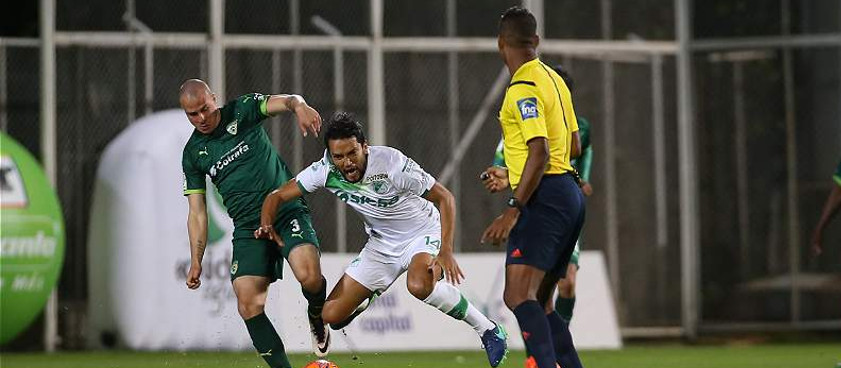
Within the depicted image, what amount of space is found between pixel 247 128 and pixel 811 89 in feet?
35.3

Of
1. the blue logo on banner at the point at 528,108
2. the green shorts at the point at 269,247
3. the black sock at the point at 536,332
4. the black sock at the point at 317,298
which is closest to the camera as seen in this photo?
the blue logo on banner at the point at 528,108

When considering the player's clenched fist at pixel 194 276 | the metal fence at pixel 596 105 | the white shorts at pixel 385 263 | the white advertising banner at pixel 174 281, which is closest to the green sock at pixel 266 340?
the player's clenched fist at pixel 194 276

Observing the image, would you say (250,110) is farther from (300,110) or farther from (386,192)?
(386,192)

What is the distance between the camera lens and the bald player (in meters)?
10.1

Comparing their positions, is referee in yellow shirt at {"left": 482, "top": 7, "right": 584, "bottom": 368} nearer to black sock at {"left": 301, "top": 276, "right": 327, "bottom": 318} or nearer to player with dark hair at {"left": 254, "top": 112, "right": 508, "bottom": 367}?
player with dark hair at {"left": 254, "top": 112, "right": 508, "bottom": 367}

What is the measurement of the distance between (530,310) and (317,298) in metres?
2.87

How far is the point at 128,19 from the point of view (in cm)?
1755

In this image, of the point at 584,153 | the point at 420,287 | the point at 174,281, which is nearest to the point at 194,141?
the point at 420,287

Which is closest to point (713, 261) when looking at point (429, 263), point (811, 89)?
point (811, 89)

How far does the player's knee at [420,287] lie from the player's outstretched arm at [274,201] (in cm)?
110

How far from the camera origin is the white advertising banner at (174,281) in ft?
53.3

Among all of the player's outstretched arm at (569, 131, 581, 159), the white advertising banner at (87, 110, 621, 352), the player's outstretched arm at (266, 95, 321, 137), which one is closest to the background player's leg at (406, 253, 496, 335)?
the player's outstretched arm at (266, 95, 321, 137)

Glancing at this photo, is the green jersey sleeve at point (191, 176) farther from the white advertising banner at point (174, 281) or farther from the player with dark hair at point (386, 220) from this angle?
the white advertising banner at point (174, 281)

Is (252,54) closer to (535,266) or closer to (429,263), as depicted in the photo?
(429,263)
